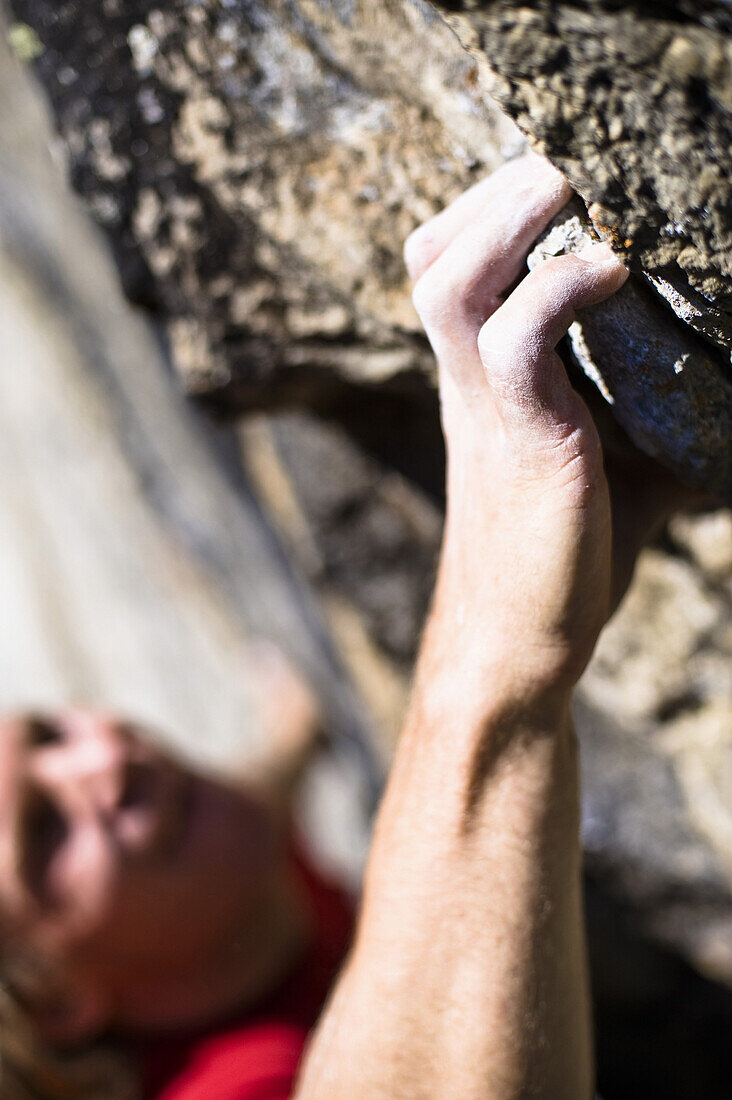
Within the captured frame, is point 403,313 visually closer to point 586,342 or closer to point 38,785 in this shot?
point 586,342

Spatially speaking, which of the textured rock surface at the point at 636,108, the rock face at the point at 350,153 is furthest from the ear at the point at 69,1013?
the textured rock surface at the point at 636,108

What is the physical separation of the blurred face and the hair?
8cm

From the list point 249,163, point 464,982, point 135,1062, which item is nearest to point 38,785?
point 135,1062

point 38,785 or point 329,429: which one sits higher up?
point 329,429

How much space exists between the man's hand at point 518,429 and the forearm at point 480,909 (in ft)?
0.14

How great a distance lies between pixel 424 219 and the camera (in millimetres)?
627

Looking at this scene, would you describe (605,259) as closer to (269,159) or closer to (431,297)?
(431,297)

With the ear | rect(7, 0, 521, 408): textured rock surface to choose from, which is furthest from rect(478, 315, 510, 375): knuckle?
the ear

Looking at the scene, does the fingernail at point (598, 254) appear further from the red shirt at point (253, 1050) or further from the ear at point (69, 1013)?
the ear at point (69, 1013)

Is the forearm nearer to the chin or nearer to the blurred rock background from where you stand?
the blurred rock background

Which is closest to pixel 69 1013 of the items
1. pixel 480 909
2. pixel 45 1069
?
pixel 45 1069

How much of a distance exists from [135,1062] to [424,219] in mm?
1061

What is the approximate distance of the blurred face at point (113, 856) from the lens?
951 mm

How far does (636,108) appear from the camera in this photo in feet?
1.29
